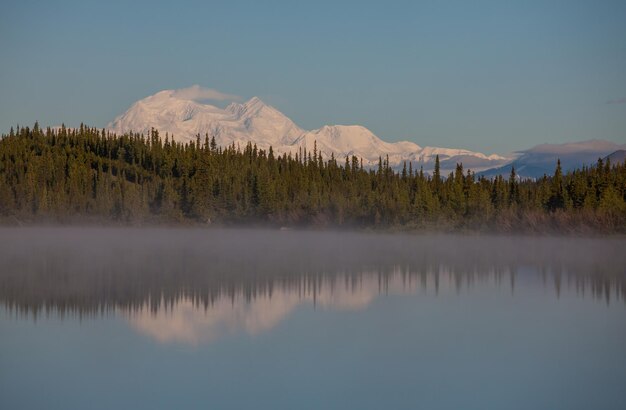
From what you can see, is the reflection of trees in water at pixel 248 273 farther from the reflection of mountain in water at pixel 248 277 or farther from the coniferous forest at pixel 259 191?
the coniferous forest at pixel 259 191

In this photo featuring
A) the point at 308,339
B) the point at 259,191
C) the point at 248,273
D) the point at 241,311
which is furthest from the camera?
the point at 259,191

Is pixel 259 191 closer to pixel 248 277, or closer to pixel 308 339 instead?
pixel 248 277

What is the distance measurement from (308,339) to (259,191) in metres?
113

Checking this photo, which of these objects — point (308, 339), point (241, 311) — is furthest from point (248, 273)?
point (308, 339)

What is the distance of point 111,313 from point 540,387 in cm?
1525

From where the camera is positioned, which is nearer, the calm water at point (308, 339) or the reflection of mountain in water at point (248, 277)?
the calm water at point (308, 339)

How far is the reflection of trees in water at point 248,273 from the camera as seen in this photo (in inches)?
1283

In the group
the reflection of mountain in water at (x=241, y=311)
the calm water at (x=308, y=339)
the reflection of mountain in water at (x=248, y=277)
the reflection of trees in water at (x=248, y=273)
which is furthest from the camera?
the reflection of trees in water at (x=248, y=273)

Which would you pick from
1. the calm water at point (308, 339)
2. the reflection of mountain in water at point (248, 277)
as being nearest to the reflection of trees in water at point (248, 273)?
the reflection of mountain in water at point (248, 277)

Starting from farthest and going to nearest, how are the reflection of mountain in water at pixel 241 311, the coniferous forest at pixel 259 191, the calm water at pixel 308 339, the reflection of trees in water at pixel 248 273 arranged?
the coniferous forest at pixel 259 191 < the reflection of trees in water at pixel 248 273 < the reflection of mountain in water at pixel 241 311 < the calm water at pixel 308 339

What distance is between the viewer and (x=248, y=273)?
142 ft

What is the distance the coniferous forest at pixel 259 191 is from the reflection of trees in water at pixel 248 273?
39475mm

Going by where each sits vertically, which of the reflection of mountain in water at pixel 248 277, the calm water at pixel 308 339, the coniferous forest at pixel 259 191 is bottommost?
the calm water at pixel 308 339

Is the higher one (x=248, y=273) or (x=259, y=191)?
(x=259, y=191)
